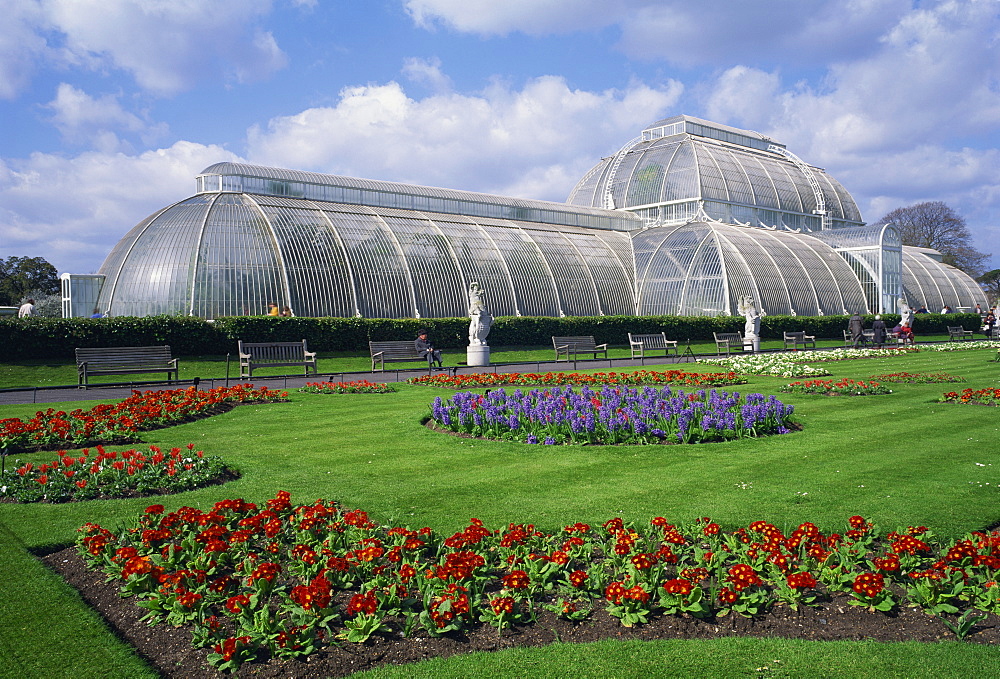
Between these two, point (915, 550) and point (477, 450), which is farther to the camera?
point (477, 450)

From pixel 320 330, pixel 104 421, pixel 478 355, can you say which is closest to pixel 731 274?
pixel 478 355

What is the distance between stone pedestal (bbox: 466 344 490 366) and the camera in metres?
26.4

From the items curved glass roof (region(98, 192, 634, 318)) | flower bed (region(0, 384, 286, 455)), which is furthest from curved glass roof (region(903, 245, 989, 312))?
flower bed (region(0, 384, 286, 455))

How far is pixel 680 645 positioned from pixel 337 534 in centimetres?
294

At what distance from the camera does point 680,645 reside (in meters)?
4.41

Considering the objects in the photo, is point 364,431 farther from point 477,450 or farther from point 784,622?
point 784,622

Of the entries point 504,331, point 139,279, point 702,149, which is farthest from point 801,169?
point 139,279

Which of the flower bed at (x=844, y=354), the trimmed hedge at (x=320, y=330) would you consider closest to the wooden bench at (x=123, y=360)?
the trimmed hedge at (x=320, y=330)

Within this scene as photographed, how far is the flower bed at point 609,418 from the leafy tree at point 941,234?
8264cm

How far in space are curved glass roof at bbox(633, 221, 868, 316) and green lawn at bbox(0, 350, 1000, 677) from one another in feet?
94.7

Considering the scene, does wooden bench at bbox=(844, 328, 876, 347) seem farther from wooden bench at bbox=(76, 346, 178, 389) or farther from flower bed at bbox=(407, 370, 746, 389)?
wooden bench at bbox=(76, 346, 178, 389)

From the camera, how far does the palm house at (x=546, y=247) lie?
31.2m

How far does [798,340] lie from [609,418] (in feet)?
92.1

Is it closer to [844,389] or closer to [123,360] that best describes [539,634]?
[844,389]
